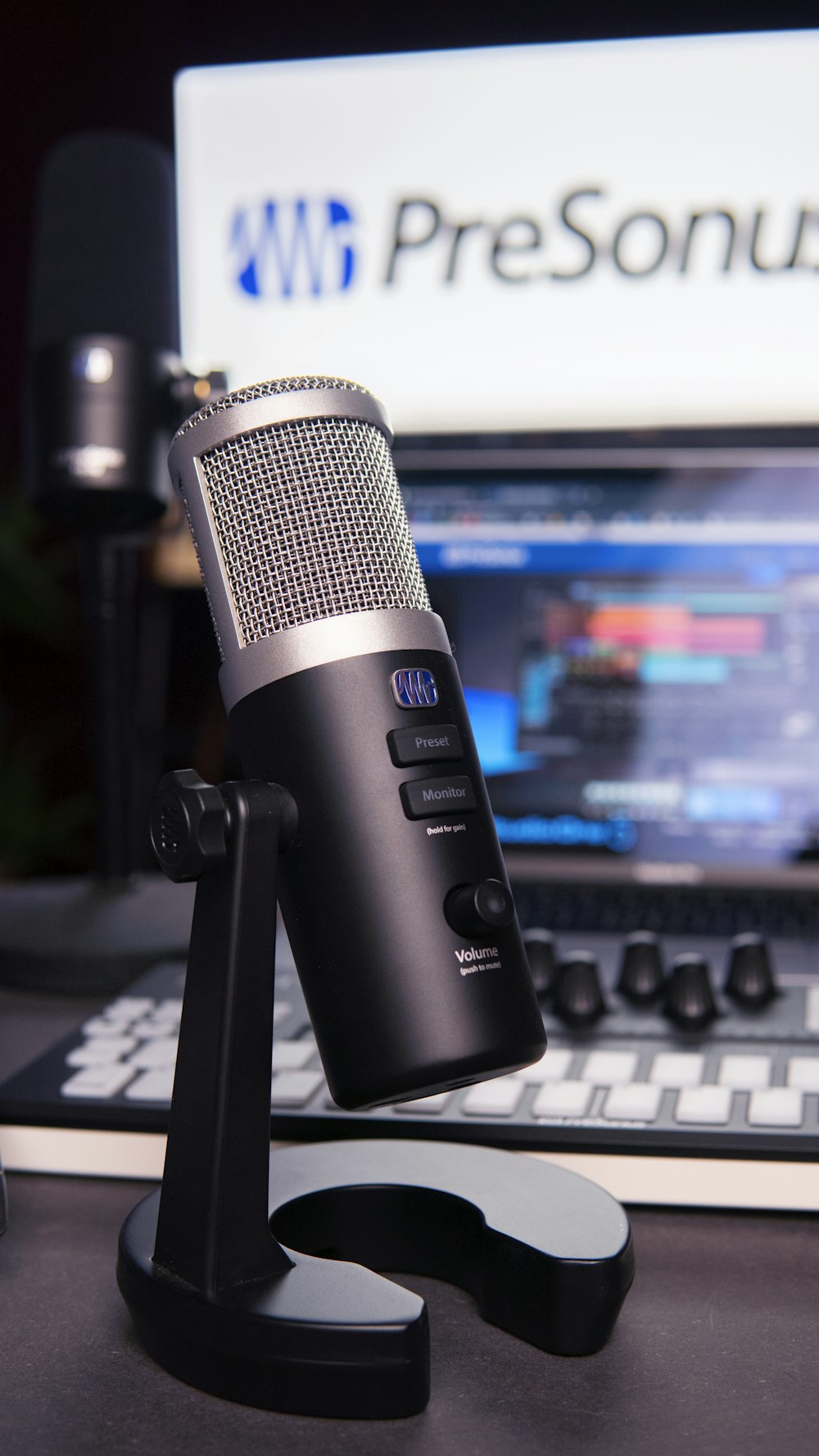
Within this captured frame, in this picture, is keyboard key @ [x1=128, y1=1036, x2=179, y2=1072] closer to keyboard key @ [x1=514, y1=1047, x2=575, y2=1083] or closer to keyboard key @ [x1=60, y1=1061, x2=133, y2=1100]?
keyboard key @ [x1=60, y1=1061, x2=133, y2=1100]

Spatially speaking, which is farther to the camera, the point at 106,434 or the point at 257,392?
the point at 106,434

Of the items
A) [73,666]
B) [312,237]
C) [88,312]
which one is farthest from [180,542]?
[73,666]

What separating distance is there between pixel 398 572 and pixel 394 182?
0.81 metres

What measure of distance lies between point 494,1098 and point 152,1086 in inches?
6.0

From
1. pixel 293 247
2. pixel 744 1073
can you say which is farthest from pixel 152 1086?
pixel 293 247

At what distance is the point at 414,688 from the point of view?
0.45 metres

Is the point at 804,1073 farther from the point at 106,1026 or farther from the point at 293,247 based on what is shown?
the point at 293,247

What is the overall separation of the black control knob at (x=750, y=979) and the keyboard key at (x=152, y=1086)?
0.97 feet

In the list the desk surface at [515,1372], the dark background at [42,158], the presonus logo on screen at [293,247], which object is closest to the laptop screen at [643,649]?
the presonus logo on screen at [293,247]

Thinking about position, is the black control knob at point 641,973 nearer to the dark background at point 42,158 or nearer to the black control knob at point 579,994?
the black control knob at point 579,994

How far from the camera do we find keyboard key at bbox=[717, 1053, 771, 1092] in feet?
1.84

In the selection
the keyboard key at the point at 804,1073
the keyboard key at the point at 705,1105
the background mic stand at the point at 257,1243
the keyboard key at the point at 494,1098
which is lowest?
the keyboard key at the point at 494,1098

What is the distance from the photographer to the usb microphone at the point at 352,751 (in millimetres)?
429

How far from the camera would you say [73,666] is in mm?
3660
